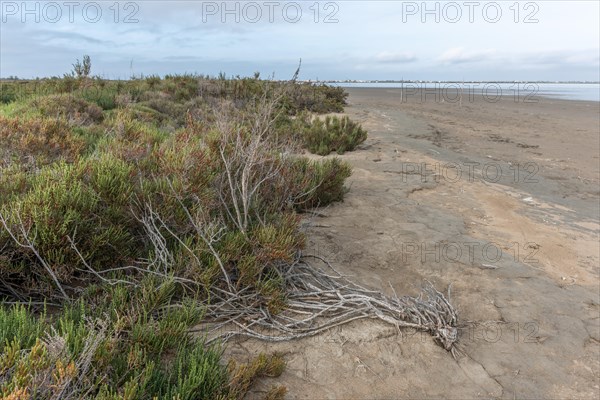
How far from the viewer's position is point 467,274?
4496 millimetres

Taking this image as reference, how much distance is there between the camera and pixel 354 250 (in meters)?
4.74

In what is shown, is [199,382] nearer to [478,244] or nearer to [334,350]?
[334,350]

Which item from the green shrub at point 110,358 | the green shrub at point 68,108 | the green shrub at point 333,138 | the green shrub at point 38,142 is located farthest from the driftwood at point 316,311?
the green shrub at point 68,108

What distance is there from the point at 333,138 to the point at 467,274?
237 inches

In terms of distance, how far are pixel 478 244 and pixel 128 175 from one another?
13.2ft

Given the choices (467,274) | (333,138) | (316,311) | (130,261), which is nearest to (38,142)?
(130,261)

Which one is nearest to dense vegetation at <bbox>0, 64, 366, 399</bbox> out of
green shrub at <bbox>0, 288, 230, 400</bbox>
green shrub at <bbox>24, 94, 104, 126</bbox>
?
green shrub at <bbox>0, 288, 230, 400</bbox>

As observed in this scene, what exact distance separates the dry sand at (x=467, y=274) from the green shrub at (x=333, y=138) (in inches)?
18.3

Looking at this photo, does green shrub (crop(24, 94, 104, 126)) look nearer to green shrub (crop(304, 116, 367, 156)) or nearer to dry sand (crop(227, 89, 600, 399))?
green shrub (crop(304, 116, 367, 156))

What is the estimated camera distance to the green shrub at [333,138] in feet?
32.2

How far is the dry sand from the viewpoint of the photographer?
2963mm

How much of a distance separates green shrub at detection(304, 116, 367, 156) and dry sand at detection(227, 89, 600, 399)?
47 cm

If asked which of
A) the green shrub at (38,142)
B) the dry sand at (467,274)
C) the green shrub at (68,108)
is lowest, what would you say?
the dry sand at (467,274)

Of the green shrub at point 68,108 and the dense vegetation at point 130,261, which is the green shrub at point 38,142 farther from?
the green shrub at point 68,108
